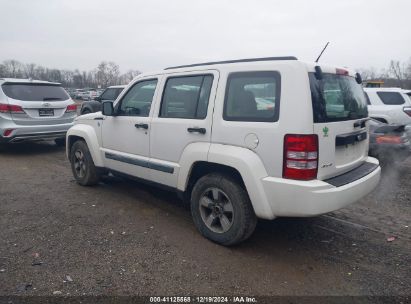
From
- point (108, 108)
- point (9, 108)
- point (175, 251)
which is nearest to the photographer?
point (175, 251)

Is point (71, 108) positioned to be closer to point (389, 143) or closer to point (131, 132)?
point (131, 132)

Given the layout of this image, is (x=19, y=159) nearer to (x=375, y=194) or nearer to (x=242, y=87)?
(x=242, y=87)

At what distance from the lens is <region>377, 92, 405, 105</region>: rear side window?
8961 mm

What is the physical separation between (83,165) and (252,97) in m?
3.49

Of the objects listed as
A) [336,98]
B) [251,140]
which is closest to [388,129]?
[336,98]

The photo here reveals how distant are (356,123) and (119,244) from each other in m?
2.88

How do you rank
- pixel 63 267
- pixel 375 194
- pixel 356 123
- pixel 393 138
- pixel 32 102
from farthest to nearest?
pixel 32 102 → pixel 393 138 → pixel 375 194 → pixel 356 123 → pixel 63 267

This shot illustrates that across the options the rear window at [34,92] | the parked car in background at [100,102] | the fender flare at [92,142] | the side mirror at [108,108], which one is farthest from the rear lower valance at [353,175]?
the parked car in background at [100,102]

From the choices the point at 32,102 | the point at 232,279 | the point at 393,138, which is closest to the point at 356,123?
the point at 232,279

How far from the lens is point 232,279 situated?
303cm

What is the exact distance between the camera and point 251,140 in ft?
10.5

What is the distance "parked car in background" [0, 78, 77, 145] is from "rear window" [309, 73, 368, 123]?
680 cm

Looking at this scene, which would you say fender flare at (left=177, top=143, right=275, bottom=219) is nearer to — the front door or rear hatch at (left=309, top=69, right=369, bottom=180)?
rear hatch at (left=309, top=69, right=369, bottom=180)

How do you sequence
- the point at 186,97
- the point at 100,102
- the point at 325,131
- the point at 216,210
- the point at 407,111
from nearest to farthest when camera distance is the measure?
the point at 325,131, the point at 216,210, the point at 186,97, the point at 407,111, the point at 100,102
